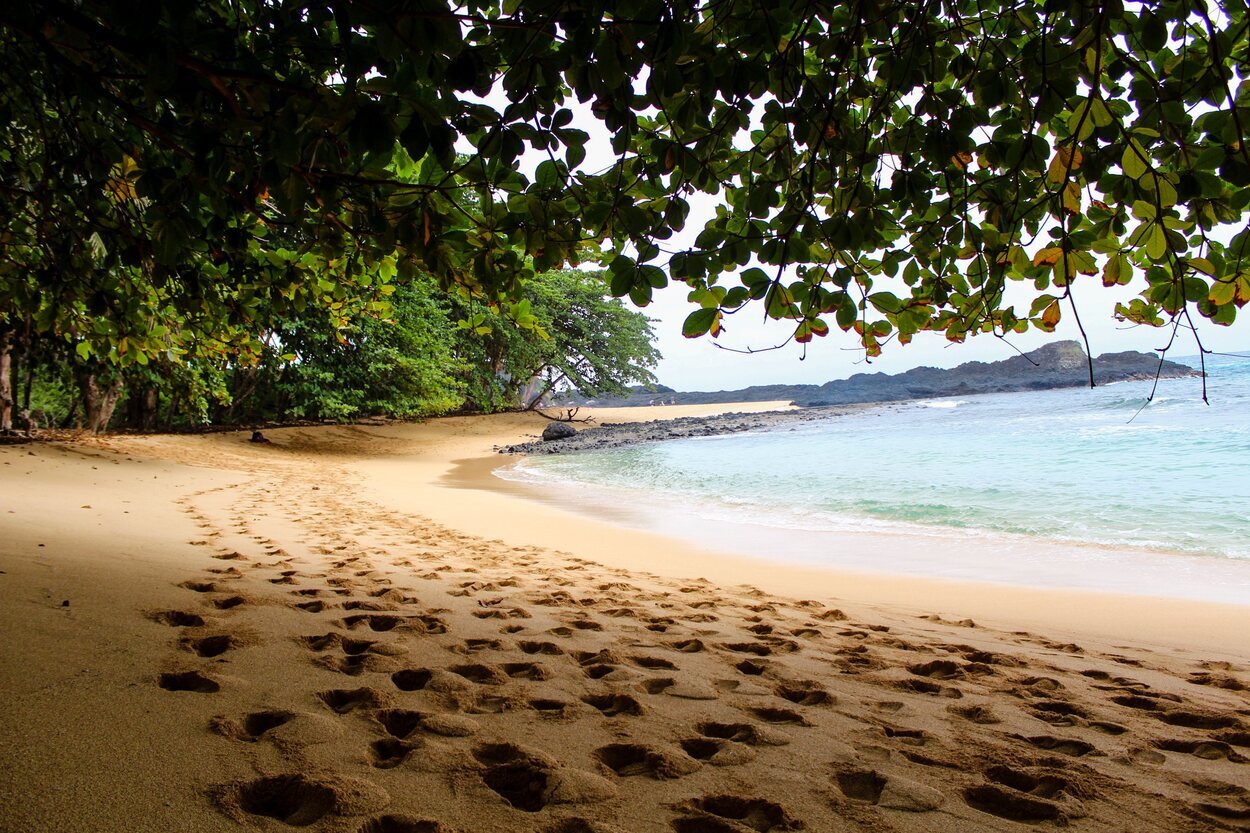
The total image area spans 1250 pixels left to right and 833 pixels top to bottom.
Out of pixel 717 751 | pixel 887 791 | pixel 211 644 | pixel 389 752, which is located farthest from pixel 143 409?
pixel 887 791

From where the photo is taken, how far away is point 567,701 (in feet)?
6.55

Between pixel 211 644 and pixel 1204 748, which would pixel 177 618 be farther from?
pixel 1204 748

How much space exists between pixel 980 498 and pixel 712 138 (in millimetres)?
8423

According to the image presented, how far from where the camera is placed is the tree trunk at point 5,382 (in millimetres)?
9288

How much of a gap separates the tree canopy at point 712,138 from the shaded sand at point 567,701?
1159 mm

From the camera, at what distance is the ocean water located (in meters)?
5.51

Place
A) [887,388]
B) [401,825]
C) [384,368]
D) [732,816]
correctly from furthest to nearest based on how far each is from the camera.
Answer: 1. [887,388]
2. [384,368]
3. [732,816]
4. [401,825]

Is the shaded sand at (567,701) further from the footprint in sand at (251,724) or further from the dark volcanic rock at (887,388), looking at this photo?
the dark volcanic rock at (887,388)

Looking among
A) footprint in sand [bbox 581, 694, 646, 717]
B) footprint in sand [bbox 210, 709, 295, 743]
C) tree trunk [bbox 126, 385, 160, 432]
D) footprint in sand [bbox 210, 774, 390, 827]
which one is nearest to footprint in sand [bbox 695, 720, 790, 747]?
footprint in sand [bbox 581, 694, 646, 717]

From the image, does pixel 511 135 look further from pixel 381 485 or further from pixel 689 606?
pixel 381 485

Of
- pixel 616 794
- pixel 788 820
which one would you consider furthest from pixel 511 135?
pixel 788 820

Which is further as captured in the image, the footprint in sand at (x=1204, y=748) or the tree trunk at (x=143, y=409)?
the tree trunk at (x=143, y=409)

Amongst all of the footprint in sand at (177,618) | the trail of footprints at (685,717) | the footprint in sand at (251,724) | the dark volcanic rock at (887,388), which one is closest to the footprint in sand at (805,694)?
the trail of footprints at (685,717)

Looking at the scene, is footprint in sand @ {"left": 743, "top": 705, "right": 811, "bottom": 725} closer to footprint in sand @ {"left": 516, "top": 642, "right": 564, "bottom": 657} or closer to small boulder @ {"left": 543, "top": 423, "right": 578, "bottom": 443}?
footprint in sand @ {"left": 516, "top": 642, "right": 564, "bottom": 657}
